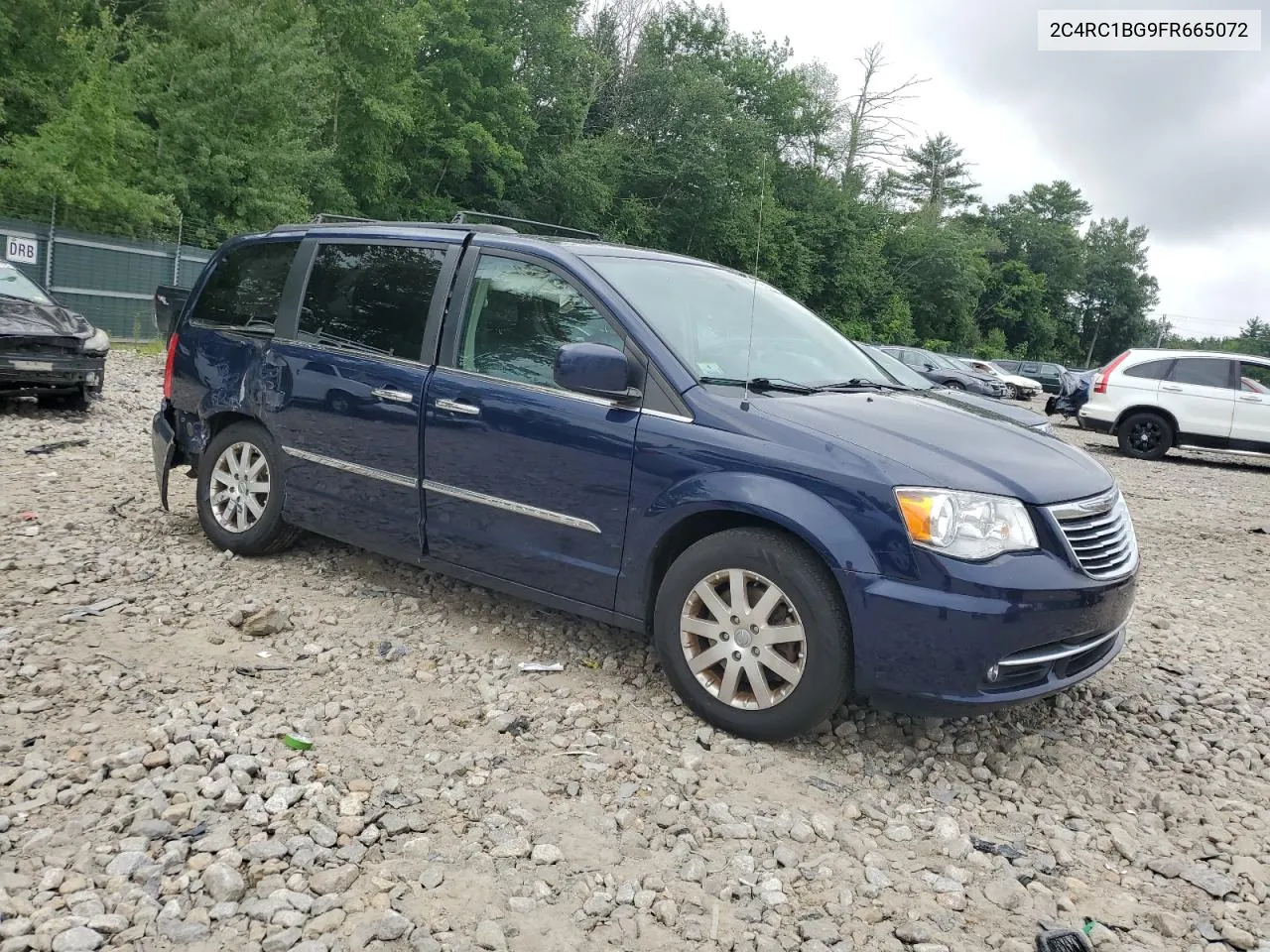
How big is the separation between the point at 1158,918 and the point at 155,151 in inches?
1069

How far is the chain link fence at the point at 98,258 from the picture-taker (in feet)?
59.0

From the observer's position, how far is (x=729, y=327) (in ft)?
14.4

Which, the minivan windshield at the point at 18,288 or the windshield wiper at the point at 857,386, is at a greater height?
the minivan windshield at the point at 18,288

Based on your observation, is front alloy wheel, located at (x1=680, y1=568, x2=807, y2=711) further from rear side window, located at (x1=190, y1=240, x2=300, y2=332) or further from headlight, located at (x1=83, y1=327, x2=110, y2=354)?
headlight, located at (x1=83, y1=327, x2=110, y2=354)

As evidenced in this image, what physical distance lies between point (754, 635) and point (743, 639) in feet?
0.16

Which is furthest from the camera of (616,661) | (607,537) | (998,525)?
(616,661)

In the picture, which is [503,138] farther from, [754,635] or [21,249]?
[754,635]

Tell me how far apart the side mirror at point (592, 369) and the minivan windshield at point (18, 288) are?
8479mm

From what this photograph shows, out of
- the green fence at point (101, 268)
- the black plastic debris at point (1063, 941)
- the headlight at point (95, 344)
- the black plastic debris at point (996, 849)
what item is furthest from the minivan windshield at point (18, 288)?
the black plastic debris at point (1063, 941)

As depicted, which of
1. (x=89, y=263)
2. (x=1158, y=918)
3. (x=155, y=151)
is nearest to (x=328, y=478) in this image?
(x=1158, y=918)

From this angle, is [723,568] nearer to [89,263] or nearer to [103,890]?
[103,890]

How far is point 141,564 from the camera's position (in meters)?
5.18

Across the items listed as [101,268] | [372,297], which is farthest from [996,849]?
[101,268]

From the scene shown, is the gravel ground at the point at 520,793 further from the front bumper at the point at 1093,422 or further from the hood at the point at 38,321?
the front bumper at the point at 1093,422
